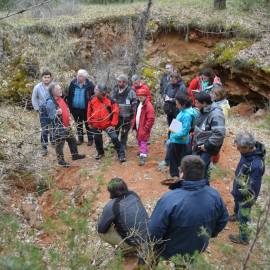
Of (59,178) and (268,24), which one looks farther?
(268,24)

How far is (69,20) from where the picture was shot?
15.4 meters

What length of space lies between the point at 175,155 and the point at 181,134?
0.56m

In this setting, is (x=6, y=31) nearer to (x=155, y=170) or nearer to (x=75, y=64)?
(x=75, y=64)

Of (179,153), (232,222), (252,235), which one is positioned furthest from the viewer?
(179,153)

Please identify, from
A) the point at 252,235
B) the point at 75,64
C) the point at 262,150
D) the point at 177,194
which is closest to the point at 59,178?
the point at 262,150

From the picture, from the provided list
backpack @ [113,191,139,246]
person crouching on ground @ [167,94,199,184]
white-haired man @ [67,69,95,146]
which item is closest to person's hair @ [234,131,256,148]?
person crouching on ground @ [167,94,199,184]

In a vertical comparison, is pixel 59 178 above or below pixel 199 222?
below

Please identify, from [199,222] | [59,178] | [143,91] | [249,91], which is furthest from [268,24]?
[199,222]

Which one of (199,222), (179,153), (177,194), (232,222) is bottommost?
(232,222)

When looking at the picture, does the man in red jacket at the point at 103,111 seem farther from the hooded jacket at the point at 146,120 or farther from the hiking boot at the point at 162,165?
the hiking boot at the point at 162,165

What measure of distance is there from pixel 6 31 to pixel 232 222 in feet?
34.9

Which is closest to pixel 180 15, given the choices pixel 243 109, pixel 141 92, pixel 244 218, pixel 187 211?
pixel 243 109

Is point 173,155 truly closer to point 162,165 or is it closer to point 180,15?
point 162,165

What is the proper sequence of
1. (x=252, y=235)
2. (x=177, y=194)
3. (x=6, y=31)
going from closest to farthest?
1. (x=252, y=235)
2. (x=177, y=194)
3. (x=6, y=31)
